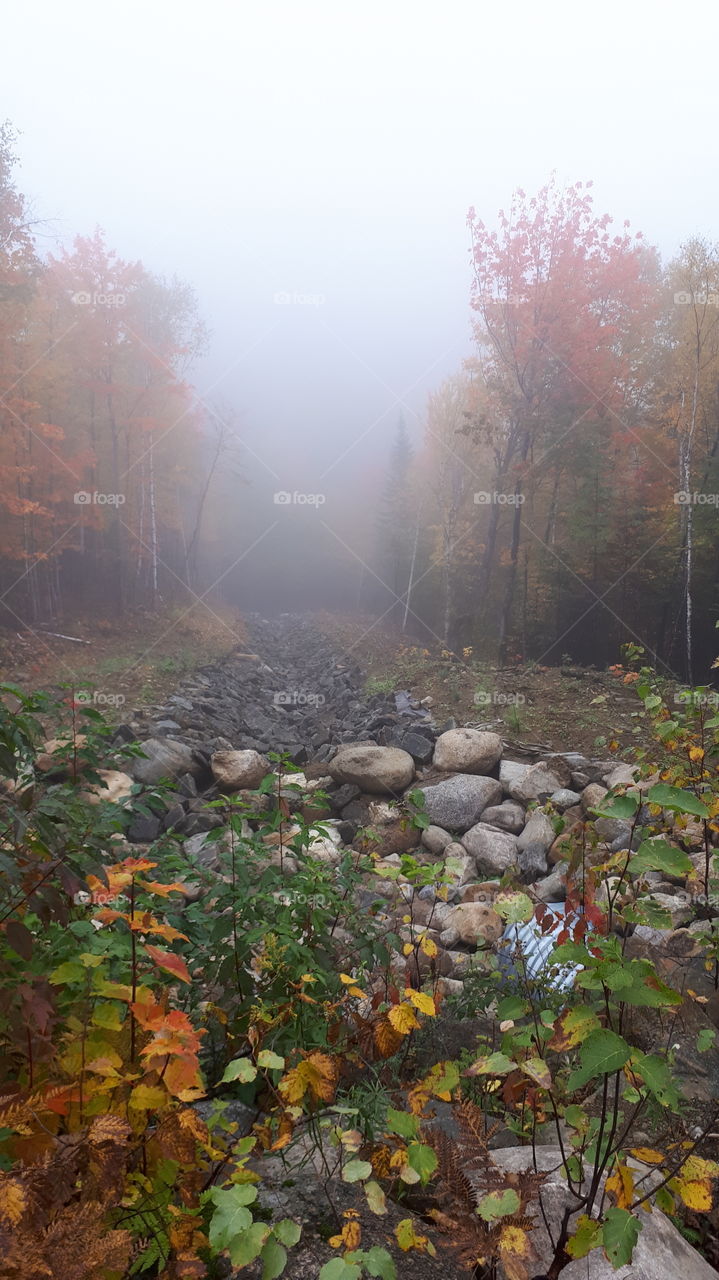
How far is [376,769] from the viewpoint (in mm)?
7770

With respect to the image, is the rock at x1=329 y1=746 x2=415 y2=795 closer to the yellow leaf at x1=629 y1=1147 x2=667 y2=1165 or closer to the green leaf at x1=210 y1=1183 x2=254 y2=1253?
the yellow leaf at x1=629 y1=1147 x2=667 y2=1165

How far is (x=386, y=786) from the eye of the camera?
25.3ft

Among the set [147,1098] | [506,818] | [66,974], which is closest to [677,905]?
[506,818]

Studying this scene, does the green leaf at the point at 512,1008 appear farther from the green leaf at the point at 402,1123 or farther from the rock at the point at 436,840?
the rock at the point at 436,840

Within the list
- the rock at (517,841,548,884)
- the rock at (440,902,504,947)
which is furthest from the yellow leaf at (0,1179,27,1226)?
the rock at (517,841,548,884)

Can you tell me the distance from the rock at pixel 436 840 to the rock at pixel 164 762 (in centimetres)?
321

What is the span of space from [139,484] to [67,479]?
5.04 metres

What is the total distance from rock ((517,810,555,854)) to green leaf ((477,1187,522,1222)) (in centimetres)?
482

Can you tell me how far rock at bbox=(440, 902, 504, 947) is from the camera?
4523mm

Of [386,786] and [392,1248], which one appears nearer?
[392,1248]

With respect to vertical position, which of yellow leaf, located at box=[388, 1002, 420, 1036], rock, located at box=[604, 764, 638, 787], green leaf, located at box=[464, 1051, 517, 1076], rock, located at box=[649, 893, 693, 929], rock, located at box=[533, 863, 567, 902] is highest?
green leaf, located at box=[464, 1051, 517, 1076]

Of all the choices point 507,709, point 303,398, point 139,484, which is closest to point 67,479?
point 139,484

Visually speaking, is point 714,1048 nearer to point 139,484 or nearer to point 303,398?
point 139,484

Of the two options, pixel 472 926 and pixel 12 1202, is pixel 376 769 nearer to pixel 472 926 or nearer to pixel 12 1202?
pixel 472 926
